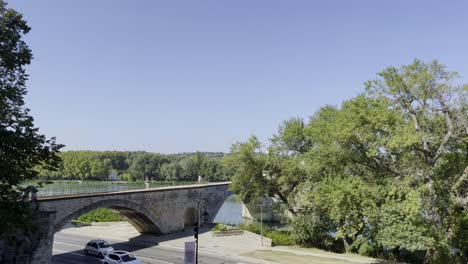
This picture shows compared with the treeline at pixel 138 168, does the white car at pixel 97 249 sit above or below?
below

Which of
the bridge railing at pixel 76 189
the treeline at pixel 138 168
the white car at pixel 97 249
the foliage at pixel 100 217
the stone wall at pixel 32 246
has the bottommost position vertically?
the white car at pixel 97 249

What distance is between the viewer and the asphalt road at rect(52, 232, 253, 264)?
Answer: 2993 centimetres

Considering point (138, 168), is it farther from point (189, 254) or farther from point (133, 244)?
point (189, 254)

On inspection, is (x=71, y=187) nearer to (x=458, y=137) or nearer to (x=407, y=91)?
(x=407, y=91)

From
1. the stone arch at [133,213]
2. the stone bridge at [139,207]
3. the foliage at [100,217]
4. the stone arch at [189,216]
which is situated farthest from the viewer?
the foliage at [100,217]

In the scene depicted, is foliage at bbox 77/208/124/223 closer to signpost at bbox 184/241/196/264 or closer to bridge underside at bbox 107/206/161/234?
bridge underside at bbox 107/206/161/234

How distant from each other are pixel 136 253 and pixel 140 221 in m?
8.64

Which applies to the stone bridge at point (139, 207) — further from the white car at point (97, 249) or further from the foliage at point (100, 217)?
the foliage at point (100, 217)

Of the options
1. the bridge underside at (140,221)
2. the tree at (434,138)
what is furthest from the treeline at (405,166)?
the bridge underside at (140,221)

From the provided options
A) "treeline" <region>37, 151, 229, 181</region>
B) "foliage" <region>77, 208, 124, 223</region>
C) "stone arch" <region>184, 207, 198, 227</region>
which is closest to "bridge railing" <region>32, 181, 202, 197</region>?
"stone arch" <region>184, 207, 198, 227</region>

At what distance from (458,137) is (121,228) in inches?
1538

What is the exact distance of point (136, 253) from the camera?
32.8 metres

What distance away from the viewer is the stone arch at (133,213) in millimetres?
32375

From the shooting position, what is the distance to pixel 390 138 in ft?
80.9
